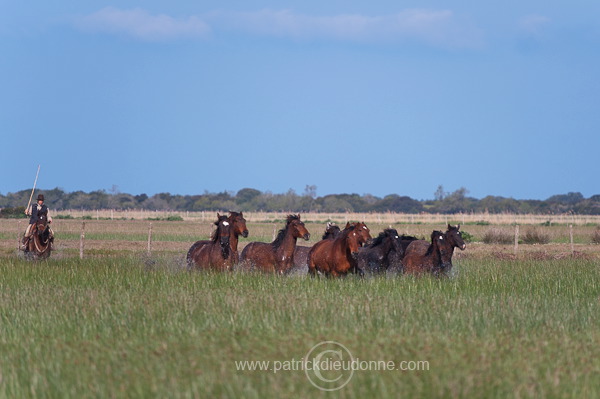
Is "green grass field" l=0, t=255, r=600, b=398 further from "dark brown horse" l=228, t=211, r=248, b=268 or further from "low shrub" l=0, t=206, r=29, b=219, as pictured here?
"low shrub" l=0, t=206, r=29, b=219

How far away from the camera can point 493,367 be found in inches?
357

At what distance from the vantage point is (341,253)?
19578mm

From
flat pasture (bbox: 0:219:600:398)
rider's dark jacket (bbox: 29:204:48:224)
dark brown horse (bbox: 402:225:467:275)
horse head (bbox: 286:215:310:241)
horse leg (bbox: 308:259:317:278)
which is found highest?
rider's dark jacket (bbox: 29:204:48:224)

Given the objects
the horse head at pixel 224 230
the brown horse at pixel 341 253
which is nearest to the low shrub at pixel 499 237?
the brown horse at pixel 341 253

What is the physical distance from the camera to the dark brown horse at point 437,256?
20219 mm

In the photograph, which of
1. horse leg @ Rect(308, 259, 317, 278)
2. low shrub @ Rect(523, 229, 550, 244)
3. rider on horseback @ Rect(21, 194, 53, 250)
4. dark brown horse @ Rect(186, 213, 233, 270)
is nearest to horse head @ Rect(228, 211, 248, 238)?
dark brown horse @ Rect(186, 213, 233, 270)

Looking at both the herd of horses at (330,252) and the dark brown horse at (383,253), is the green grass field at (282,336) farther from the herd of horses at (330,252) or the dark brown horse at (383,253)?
the dark brown horse at (383,253)

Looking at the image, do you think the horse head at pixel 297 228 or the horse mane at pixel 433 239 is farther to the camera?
the horse head at pixel 297 228

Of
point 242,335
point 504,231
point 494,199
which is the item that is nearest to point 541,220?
point 504,231

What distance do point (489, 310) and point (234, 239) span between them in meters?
8.63

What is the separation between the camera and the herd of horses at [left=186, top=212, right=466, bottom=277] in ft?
64.2

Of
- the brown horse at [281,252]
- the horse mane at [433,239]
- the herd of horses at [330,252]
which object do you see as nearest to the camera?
the herd of horses at [330,252]

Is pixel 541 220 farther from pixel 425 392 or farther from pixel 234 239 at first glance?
pixel 425 392

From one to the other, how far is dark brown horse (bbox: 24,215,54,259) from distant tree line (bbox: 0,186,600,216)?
131784 millimetres
